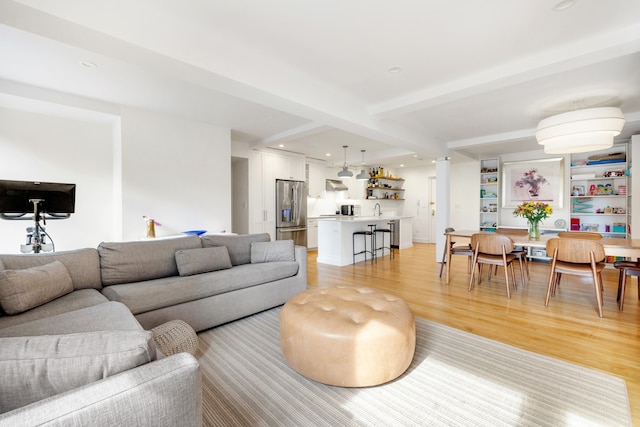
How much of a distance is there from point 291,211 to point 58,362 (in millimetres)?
6209

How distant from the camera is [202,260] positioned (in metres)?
3.05

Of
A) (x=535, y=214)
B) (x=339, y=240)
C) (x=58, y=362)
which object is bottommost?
(x=339, y=240)

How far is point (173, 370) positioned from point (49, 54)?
3276 mm

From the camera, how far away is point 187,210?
4.66m

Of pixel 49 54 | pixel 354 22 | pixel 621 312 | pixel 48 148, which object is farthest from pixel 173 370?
pixel 48 148

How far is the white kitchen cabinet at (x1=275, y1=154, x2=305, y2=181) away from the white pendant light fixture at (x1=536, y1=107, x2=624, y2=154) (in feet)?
16.3

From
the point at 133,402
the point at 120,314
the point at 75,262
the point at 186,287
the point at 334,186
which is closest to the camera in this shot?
the point at 133,402

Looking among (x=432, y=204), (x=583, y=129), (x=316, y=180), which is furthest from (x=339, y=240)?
(x=432, y=204)

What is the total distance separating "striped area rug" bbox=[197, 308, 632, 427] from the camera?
5.16ft

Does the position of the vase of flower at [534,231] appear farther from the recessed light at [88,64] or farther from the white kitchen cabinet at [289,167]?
the recessed light at [88,64]

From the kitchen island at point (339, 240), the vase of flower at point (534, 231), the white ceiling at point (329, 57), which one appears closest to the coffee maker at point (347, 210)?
the kitchen island at point (339, 240)

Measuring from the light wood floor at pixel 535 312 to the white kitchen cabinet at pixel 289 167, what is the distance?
2726mm

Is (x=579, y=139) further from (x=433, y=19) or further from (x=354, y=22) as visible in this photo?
(x=354, y=22)

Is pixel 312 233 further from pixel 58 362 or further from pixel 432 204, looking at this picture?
pixel 58 362
